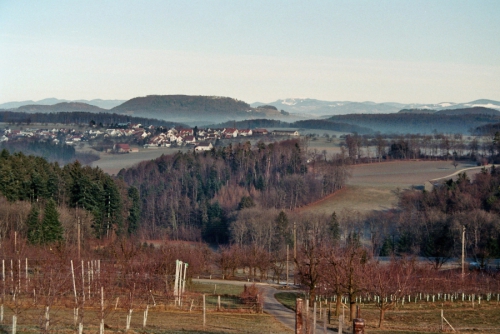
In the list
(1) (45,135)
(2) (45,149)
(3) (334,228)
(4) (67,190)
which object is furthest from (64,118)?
(3) (334,228)

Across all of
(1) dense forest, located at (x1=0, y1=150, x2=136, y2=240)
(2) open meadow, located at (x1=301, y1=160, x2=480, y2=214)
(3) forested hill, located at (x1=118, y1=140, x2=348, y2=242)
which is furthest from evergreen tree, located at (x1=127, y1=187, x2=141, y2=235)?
(2) open meadow, located at (x1=301, y1=160, x2=480, y2=214)

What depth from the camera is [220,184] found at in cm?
8031

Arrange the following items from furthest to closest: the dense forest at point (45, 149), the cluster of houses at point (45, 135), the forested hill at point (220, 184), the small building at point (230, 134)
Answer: the small building at point (230, 134)
the cluster of houses at point (45, 135)
the dense forest at point (45, 149)
the forested hill at point (220, 184)

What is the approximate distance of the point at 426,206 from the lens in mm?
60344

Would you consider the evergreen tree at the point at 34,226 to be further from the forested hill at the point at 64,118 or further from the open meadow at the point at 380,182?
the forested hill at the point at 64,118

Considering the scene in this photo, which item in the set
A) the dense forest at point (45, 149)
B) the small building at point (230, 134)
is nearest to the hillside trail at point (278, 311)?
the dense forest at point (45, 149)

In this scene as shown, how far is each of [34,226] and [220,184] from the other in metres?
36.7

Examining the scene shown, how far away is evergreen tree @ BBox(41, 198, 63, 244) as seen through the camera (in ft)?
144

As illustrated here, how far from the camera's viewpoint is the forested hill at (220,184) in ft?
230

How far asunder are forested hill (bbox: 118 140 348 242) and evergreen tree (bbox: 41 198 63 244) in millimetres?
22714

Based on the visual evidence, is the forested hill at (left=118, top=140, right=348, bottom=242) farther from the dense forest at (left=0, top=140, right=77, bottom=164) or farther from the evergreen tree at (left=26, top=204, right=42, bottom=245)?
the dense forest at (left=0, top=140, right=77, bottom=164)

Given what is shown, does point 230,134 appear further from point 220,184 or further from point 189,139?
point 220,184

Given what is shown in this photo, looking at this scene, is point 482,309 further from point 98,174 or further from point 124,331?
point 98,174

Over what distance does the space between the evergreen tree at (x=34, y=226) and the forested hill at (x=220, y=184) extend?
71.8ft
